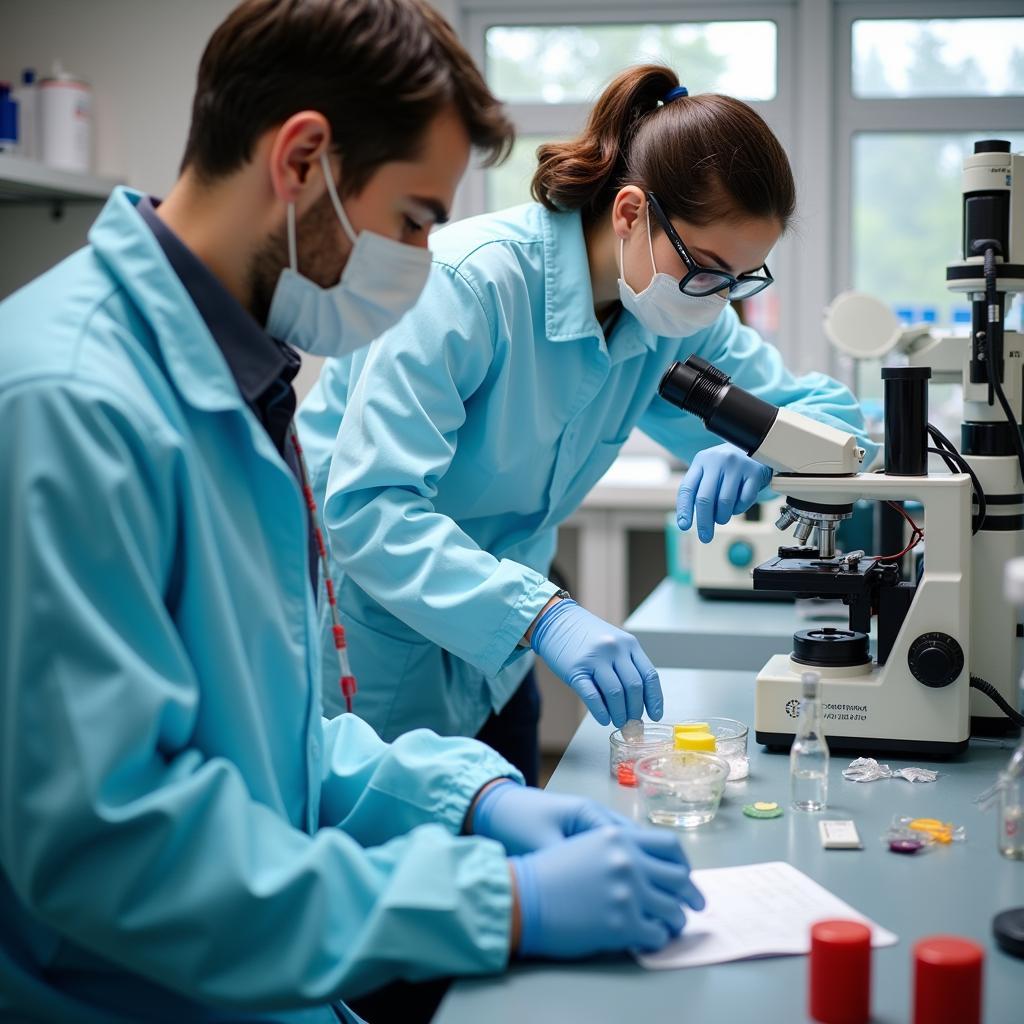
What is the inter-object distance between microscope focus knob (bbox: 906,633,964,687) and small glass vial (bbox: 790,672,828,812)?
22cm

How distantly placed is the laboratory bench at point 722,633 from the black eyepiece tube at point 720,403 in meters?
0.67

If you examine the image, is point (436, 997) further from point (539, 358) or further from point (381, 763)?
point (539, 358)

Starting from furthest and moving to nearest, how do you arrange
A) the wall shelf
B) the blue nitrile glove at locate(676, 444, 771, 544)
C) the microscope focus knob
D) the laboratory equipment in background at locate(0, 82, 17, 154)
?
the laboratory equipment in background at locate(0, 82, 17, 154), the wall shelf, the blue nitrile glove at locate(676, 444, 771, 544), the microscope focus knob

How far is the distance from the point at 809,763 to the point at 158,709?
0.71 metres

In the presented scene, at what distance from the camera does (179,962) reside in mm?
802

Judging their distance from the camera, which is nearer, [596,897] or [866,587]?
[596,897]

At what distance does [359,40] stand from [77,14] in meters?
3.20

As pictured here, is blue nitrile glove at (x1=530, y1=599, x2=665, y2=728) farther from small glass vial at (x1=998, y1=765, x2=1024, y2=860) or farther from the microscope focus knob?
small glass vial at (x1=998, y1=765, x2=1024, y2=860)

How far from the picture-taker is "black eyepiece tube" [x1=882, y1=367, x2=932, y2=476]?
56.7 inches

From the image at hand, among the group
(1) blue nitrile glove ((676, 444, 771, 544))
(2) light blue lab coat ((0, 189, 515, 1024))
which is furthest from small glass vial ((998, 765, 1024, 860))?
(1) blue nitrile glove ((676, 444, 771, 544))

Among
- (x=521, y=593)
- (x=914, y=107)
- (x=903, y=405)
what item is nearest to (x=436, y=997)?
(x=521, y=593)

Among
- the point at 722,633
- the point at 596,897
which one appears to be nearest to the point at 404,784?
the point at 596,897

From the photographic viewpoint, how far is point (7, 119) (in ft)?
10.8

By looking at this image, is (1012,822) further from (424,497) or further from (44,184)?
(44,184)
